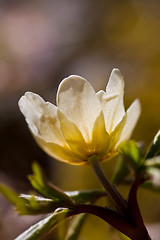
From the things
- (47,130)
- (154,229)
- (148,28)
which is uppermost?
(47,130)

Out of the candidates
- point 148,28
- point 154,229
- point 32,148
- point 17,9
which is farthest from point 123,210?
point 17,9

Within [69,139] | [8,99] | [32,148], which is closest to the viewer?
[69,139]

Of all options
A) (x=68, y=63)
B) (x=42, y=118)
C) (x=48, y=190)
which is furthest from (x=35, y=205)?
(x=68, y=63)

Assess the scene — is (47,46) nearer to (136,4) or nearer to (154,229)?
(136,4)

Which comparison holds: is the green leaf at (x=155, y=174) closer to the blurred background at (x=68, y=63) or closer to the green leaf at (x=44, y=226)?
the green leaf at (x=44, y=226)

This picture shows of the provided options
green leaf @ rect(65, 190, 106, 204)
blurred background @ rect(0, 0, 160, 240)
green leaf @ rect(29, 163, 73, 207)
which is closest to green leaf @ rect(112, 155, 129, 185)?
green leaf @ rect(65, 190, 106, 204)
